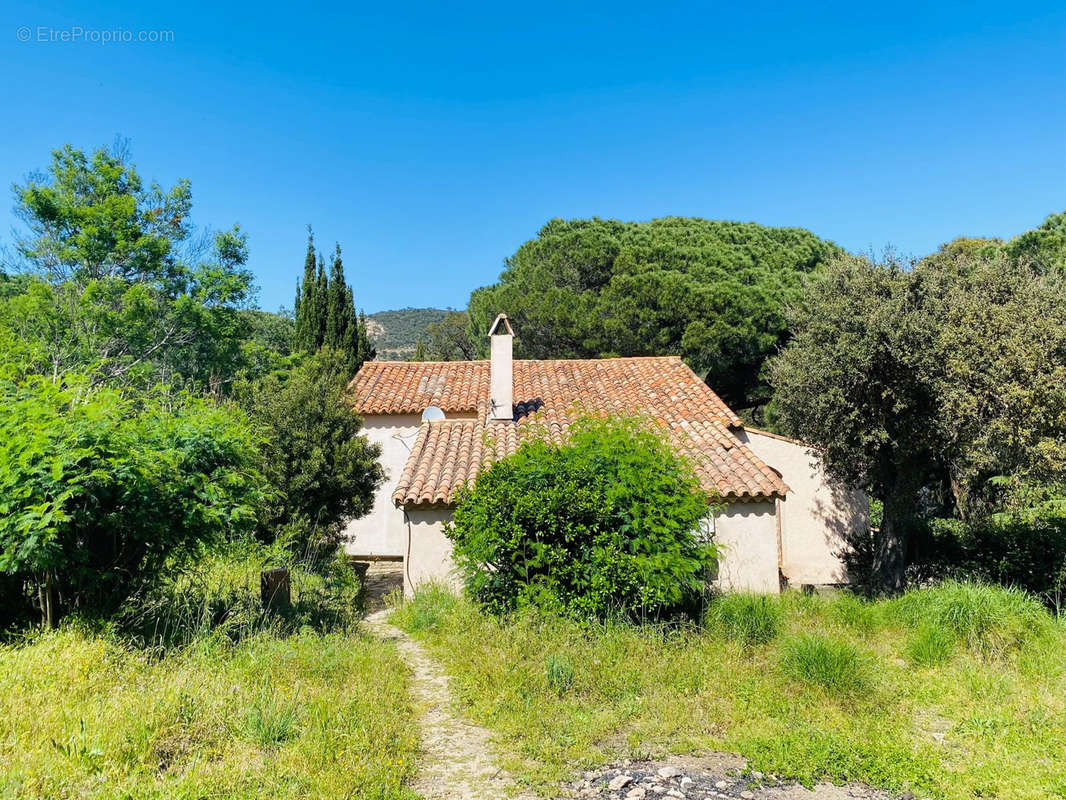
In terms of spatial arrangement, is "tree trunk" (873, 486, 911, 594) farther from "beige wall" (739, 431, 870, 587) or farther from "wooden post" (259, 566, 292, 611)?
"wooden post" (259, 566, 292, 611)

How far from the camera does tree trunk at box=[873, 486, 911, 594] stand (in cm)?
1298

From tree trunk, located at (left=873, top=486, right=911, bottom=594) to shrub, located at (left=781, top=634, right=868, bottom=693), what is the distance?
21.5ft

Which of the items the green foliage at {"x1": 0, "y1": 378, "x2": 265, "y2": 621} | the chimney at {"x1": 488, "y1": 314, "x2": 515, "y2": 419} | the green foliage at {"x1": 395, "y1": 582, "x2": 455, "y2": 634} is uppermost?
the chimney at {"x1": 488, "y1": 314, "x2": 515, "y2": 419}

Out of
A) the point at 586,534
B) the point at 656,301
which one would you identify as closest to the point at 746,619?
the point at 586,534

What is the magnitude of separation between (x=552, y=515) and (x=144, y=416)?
5.49m

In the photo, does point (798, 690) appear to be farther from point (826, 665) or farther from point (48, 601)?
point (48, 601)

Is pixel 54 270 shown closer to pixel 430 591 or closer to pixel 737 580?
pixel 430 591

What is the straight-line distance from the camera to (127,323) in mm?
26844

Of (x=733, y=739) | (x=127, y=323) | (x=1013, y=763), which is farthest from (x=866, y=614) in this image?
(x=127, y=323)

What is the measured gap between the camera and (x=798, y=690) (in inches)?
280

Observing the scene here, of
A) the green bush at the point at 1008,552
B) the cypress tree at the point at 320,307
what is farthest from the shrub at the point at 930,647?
the cypress tree at the point at 320,307

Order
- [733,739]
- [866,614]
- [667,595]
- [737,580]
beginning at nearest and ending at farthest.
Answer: [733,739] < [667,595] < [866,614] < [737,580]

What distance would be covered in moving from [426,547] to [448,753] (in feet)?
22.2

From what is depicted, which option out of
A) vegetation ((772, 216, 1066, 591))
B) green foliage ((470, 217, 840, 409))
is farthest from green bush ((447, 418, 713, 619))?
green foliage ((470, 217, 840, 409))
